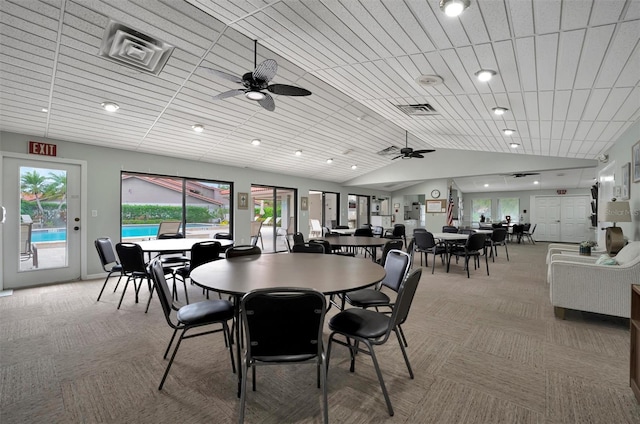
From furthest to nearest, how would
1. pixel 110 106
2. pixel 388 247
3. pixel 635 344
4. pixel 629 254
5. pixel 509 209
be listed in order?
1. pixel 509 209
2. pixel 110 106
3. pixel 388 247
4. pixel 629 254
5. pixel 635 344

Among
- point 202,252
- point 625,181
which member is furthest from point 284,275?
point 625,181

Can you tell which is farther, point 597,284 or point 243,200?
point 243,200

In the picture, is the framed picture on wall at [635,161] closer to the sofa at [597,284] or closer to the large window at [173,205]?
the sofa at [597,284]

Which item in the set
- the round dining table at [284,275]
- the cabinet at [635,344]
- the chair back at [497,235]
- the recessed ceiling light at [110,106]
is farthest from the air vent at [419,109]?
the recessed ceiling light at [110,106]

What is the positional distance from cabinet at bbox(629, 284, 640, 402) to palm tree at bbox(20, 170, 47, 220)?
287 inches

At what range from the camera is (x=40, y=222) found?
4.99 meters

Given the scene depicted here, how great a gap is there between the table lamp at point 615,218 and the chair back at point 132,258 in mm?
5734

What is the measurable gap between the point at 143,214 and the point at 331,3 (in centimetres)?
599

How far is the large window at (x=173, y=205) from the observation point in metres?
6.26

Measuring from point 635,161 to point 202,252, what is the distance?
543 centimetres

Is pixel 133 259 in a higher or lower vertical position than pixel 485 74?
lower

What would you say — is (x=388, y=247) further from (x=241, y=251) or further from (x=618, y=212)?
(x=618, y=212)

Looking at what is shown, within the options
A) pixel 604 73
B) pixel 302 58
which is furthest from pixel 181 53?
pixel 604 73

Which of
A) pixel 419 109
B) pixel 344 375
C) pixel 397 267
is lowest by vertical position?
pixel 344 375
